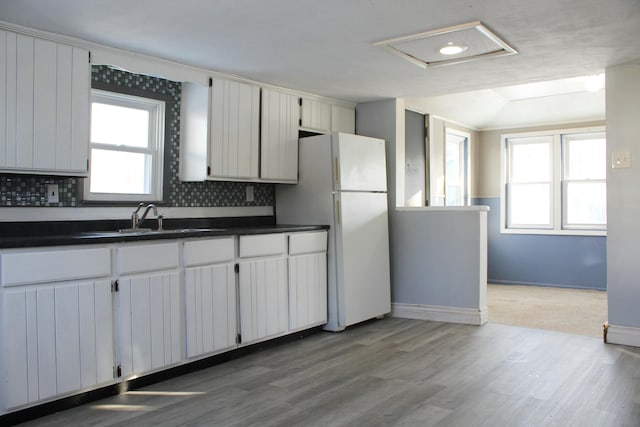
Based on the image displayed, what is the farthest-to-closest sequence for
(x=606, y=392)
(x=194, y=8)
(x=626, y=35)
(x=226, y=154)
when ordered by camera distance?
1. (x=226, y=154)
2. (x=626, y=35)
3. (x=606, y=392)
4. (x=194, y=8)

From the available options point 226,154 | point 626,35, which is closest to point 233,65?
point 226,154

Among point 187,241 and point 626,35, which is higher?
point 626,35

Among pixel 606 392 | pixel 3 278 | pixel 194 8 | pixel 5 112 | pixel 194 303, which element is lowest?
pixel 606 392

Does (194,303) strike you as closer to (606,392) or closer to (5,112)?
(5,112)

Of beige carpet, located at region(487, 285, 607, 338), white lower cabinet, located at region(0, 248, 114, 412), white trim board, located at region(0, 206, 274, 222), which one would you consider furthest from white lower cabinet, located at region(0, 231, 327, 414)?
beige carpet, located at region(487, 285, 607, 338)

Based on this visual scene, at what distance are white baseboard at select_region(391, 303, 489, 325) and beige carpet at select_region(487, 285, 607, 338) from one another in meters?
0.26

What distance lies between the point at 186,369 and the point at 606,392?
2.45 m

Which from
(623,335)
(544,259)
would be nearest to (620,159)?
(623,335)

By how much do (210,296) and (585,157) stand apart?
5.41 meters

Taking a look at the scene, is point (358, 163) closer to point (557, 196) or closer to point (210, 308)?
point (210, 308)

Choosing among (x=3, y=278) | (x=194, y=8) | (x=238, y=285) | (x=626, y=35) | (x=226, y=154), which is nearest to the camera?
(x=3, y=278)

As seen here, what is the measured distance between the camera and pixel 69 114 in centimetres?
311

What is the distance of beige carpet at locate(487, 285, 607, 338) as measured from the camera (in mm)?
4645

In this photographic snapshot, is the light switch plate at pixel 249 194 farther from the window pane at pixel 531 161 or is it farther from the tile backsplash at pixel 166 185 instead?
the window pane at pixel 531 161
